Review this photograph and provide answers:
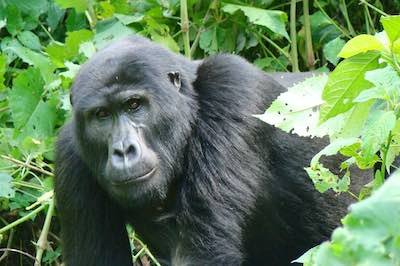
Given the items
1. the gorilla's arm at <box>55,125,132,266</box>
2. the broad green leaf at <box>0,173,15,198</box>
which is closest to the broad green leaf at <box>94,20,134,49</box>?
the broad green leaf at <box>0,173,15,198</box>

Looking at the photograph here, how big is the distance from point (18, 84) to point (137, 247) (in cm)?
123

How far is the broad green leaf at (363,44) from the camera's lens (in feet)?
7.93

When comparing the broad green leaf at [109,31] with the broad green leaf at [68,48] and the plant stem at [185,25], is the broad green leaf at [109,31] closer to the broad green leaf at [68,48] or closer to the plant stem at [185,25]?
the broad green leaf at [68,48]

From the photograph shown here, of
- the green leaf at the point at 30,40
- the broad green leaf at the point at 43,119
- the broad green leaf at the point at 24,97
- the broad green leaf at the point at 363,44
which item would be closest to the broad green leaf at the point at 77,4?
the green leaf at the point at 30,40

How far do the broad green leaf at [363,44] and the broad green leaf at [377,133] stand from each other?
19 centimetres

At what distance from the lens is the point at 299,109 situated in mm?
2822

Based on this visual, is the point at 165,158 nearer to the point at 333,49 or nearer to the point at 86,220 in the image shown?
the point at 86,220

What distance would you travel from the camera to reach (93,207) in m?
4.03

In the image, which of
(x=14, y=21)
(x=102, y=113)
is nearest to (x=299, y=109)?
(x=102, y=113)

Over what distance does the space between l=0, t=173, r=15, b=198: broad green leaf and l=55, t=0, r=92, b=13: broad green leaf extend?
54.8 inches

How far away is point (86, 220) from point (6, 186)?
1.17 metres

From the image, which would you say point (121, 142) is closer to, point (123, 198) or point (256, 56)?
point (123, 198)

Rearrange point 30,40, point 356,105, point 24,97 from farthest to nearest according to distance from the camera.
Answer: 1. point 30,40
2. point 24,97
3. point 356,105

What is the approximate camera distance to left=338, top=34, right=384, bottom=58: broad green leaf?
2.42m
